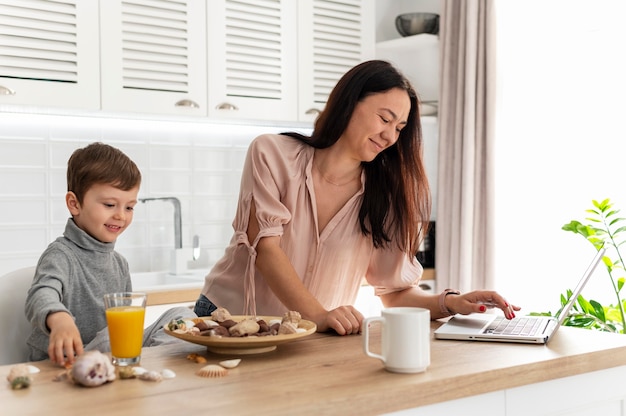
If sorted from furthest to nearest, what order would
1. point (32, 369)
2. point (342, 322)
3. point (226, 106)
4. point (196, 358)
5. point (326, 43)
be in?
point (326, 43), point (226, 106), point (342, 322), point (196, 358), point (32, 369)

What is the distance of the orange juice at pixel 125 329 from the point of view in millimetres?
1337

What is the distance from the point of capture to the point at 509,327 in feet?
5.63

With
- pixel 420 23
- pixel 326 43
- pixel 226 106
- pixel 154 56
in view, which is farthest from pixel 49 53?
pixel 420 23

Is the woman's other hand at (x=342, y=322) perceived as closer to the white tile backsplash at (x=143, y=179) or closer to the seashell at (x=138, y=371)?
the seashell at (x=138, y=371)

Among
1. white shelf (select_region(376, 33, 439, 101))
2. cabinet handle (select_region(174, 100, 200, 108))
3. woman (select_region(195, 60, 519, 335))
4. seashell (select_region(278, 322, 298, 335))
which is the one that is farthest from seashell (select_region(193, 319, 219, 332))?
white shelf (select_region(376, 33, 439, 101))

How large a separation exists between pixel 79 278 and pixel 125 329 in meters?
0.50

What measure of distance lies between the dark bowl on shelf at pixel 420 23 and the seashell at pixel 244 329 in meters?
2.94

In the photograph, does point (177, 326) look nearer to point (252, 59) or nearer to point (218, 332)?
point (218, 332)

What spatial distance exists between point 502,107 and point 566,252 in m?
0.73

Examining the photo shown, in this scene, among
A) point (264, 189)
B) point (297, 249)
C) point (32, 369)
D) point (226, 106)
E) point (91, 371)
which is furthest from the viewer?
point (226, 106)

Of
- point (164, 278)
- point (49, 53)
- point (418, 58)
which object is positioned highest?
point (418, 58)

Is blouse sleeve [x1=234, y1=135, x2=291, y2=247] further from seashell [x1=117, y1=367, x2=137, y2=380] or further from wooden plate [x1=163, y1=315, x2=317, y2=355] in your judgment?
seashell [x1=117, y1=367, x2=137, y2=380]

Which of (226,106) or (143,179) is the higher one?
(226,106)

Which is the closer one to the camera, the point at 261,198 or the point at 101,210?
the point at 101,210
